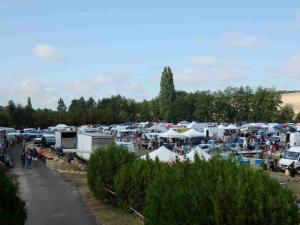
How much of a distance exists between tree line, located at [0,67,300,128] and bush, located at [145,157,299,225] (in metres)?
93.5

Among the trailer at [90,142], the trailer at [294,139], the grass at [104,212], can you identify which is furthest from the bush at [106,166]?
the trailer at [294,139]

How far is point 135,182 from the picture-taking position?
1503 centimetres

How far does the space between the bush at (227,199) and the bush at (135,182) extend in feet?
17.5

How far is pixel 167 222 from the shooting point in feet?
29.7

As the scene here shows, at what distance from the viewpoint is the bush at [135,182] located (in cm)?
1493

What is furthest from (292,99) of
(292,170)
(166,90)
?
(292,170)

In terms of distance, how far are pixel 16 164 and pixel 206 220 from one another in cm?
3211

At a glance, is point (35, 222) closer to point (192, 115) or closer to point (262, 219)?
point (262, 219)

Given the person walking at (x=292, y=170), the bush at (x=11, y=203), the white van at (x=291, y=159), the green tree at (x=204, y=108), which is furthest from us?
the green tree at (x=204, y=108)

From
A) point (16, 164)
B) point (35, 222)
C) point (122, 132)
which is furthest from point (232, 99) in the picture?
point (35, 222)

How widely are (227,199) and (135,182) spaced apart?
7.01m

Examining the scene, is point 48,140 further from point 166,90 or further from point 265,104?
point 166,90

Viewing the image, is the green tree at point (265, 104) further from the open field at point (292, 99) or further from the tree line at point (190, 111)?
the open field at point (292, 99)

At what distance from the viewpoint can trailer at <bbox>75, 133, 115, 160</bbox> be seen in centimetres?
3644
